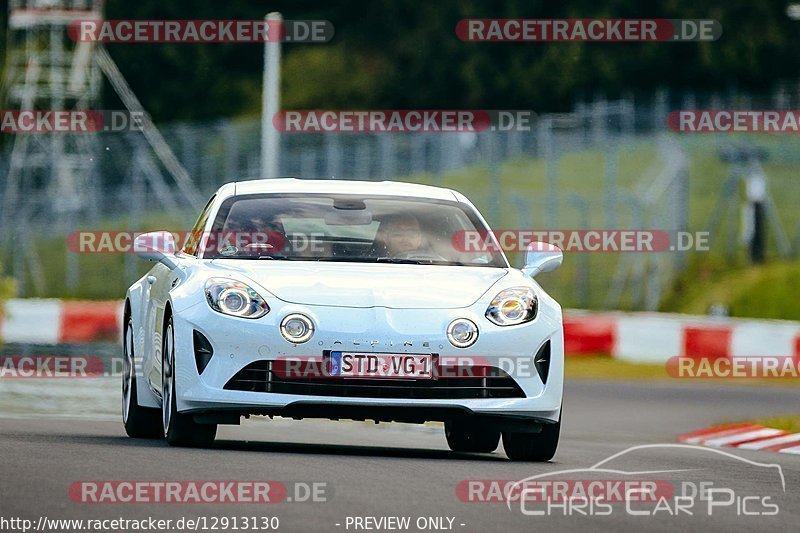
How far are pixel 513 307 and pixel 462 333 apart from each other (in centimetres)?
37

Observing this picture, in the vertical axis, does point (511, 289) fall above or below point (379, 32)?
below

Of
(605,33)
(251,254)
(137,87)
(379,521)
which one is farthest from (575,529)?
(137,87)

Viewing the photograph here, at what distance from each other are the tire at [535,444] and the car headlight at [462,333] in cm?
71

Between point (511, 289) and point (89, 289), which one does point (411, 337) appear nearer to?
point (511, 289)

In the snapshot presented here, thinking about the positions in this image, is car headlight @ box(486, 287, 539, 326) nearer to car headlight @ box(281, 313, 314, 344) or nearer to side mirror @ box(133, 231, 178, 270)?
car headlight @ box(281, 313, 314, 344)

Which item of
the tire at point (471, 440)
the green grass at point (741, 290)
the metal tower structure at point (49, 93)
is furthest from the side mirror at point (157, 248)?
the metal tower structure at point (49, 93)

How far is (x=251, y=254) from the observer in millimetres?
10914

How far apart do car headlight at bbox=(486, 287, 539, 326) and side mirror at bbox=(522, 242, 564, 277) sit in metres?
0.65

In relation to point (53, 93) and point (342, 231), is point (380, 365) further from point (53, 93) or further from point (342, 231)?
point (53, 93)

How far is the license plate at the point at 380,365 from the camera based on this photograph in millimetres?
10070

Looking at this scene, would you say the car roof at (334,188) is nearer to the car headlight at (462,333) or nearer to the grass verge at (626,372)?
the car headlight at (462,333)

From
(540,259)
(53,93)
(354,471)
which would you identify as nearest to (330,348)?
(354,471)

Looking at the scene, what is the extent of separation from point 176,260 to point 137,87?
53.1 m

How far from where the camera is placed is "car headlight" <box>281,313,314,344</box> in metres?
10.0
